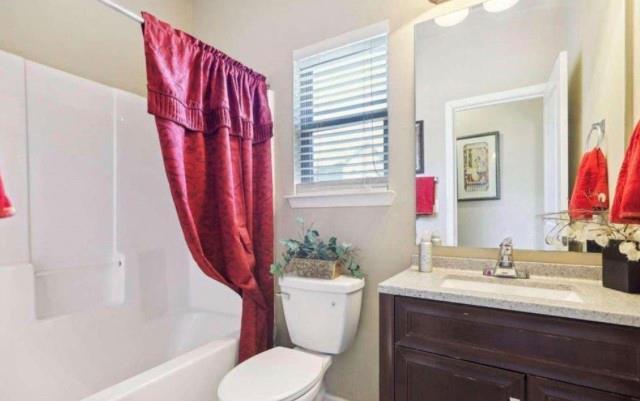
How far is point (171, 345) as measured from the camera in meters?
2.13

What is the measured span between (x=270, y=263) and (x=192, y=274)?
74 centimetres

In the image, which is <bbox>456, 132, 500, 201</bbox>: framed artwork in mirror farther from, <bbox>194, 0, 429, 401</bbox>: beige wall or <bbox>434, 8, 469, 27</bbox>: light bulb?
<bbox>434, 8, 469, 27</bbox>: light bulb

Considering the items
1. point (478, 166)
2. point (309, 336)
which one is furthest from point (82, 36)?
point (478, 166)

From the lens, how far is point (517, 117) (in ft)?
4.73

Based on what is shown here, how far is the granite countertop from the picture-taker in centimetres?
92

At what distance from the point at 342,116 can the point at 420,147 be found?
1.64 feet

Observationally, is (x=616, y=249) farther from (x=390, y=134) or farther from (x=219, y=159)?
(x=219, y=159)

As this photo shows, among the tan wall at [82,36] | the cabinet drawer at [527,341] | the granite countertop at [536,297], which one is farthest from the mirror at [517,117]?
the tan wall at [82,36]

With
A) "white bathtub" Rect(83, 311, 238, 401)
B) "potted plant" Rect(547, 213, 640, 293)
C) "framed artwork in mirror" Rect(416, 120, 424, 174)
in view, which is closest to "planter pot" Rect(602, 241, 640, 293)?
"potted plant" Rect(547, 213, 640, 293)

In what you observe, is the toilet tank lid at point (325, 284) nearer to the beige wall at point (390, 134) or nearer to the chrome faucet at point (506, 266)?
the beige wall at point (390, 134)

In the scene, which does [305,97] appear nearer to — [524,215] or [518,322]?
[524,215]

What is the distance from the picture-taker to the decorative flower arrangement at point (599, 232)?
3.50 ft

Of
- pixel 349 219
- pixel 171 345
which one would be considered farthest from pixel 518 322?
pixel 171 345

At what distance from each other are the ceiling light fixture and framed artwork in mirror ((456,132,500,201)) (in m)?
0.53
